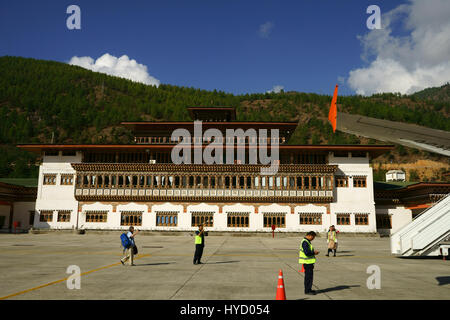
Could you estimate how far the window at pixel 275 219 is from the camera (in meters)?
39.5

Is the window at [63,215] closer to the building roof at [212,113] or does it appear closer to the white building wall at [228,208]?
the white building wall at [228,208]

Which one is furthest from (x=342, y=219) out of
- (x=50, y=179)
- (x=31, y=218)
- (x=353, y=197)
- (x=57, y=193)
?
(x=31, y=218)

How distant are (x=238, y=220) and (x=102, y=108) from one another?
5730 inches

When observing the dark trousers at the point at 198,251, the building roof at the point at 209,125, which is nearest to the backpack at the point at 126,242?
the dark trousers at the point at 198,251

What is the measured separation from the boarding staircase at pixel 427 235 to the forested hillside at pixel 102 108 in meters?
122

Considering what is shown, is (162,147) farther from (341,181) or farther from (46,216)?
(341,181)

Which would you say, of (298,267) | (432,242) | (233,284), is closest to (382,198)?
(432,242)

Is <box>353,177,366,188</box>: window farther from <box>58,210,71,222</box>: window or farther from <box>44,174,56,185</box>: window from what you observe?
<box>44,174,56,185</box>: window

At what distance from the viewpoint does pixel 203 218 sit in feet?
132

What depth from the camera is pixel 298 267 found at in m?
13.8

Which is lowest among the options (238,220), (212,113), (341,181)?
(238,220)

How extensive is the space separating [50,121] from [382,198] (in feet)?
482
